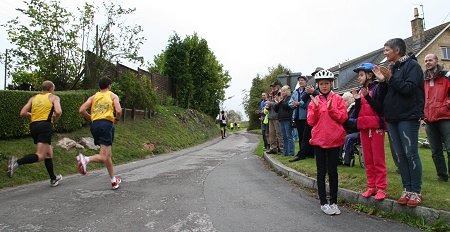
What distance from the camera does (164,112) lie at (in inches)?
892

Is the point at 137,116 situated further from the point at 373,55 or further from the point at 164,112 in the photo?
the point at 373,55

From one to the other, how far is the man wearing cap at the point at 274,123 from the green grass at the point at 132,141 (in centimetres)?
528

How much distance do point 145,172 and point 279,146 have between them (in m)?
4.51

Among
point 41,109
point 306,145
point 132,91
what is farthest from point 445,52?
point 41,109

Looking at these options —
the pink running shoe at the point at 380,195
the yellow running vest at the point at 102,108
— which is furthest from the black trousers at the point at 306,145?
the yellow running vest at the point at 102,108

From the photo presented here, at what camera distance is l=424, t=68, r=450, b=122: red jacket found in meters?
5.34

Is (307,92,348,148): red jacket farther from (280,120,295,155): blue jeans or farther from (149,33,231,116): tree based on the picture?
(149,33,231,116): tree

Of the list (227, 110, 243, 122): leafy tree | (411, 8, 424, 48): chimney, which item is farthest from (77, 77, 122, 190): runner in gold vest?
(227, 110, 243, 122): leafy tree

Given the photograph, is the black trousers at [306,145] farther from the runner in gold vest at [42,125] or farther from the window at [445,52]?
the window at [445,52]

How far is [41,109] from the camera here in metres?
6.61

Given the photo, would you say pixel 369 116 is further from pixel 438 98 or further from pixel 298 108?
pixel 298 108

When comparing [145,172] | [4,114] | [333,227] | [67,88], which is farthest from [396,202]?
[67,88]

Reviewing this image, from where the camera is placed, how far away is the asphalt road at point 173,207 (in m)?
3.90

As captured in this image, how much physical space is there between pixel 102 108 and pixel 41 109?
1488 mm
